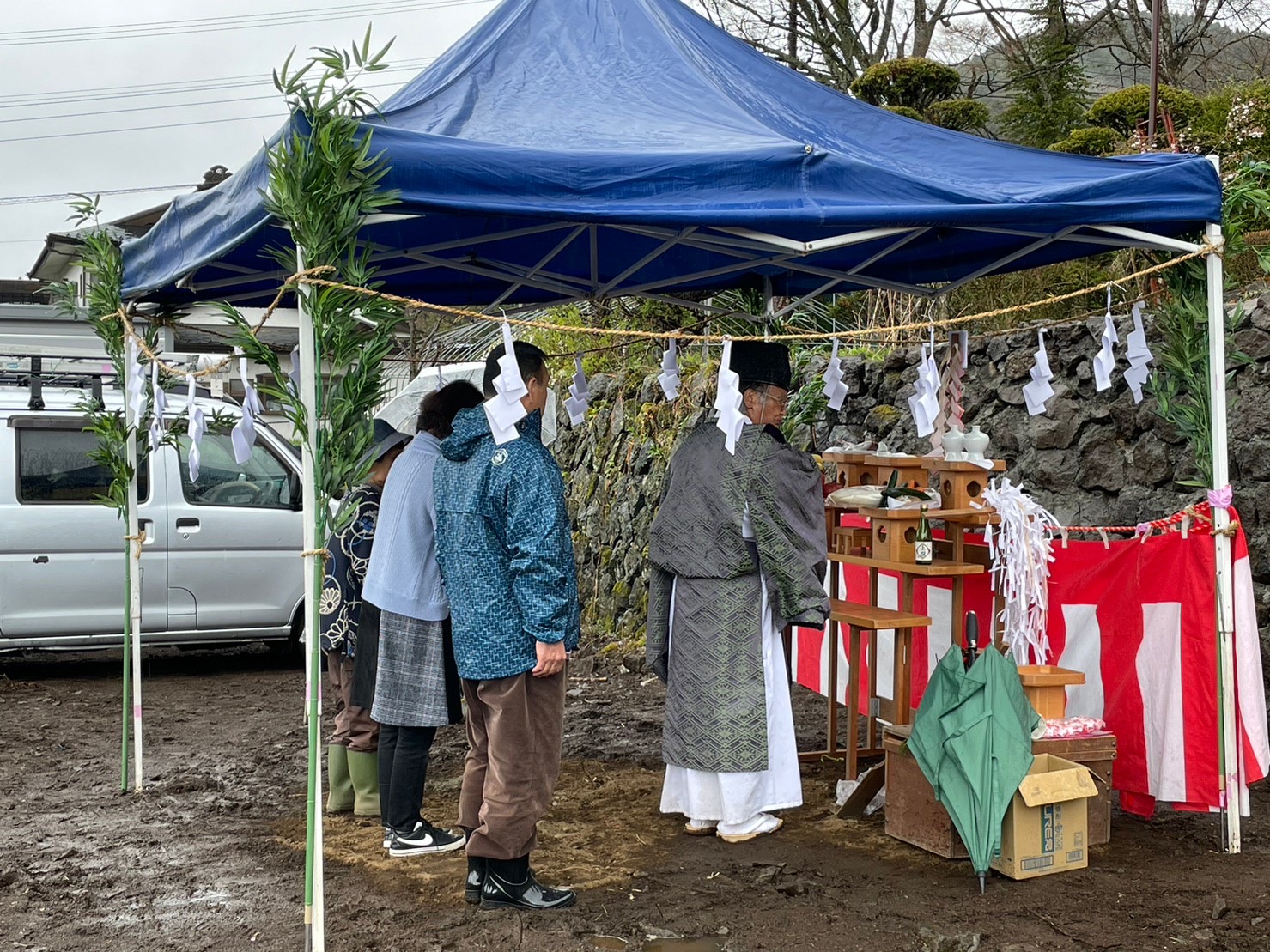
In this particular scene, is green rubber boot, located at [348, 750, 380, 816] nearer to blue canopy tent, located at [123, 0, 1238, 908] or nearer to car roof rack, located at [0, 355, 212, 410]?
blue canopy tent, located at [123, 0, 1238, 908]

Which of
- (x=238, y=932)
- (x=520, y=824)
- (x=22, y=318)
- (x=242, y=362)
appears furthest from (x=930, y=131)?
(x=22, y=318)

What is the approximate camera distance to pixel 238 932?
371 centimetres

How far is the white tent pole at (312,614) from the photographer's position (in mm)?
3299

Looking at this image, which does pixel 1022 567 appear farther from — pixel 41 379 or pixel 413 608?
pixel 41 379

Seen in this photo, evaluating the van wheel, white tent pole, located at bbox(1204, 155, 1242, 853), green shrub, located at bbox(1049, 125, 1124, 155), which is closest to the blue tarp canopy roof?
white tent pole, located at bbox(1204, 155, 1242, 853)

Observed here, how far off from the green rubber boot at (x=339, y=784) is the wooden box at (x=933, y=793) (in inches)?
84.3

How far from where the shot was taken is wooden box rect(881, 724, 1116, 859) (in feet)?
13.8

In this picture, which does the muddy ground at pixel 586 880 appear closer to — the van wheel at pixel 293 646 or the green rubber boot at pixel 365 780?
the green rubber boot at pixel 365 780

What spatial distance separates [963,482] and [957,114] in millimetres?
8665

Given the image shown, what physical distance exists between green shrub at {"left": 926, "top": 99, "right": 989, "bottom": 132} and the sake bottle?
8.61 m

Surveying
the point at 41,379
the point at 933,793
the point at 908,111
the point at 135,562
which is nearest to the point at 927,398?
the point at 933,793

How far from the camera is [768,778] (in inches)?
177

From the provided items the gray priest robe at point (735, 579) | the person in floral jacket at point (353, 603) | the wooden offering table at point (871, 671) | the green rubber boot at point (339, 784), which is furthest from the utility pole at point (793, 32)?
the green rubber boot at point (339, 784)

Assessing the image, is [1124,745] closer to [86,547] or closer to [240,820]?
[240,820]
